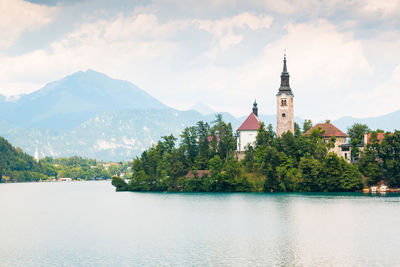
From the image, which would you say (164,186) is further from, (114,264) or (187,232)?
(114,264)

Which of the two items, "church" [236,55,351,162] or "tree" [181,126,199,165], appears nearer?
"church" [236,55,351,162]

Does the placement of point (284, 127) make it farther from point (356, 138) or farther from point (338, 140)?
point (356, 138)

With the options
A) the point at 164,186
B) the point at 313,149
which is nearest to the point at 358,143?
the point at 313,149

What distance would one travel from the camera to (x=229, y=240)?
2259 inches

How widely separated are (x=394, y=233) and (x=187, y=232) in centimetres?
2223

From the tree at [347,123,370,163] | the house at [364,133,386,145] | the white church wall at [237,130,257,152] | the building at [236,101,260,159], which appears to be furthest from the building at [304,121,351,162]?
the white church wall at [237,130,257,152]

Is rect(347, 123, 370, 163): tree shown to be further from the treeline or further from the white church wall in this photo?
the white church wall

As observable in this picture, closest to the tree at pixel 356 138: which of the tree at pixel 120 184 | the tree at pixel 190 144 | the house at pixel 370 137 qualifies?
the house at pixel 370 137

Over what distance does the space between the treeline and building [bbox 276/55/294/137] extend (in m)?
3.35

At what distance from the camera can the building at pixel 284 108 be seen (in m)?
138

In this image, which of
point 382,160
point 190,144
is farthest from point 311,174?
point 190,144

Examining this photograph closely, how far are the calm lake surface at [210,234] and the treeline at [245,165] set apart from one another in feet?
71.7

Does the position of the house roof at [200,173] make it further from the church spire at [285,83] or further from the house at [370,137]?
the house at [370,137]

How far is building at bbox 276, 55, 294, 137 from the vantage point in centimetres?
13850
